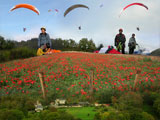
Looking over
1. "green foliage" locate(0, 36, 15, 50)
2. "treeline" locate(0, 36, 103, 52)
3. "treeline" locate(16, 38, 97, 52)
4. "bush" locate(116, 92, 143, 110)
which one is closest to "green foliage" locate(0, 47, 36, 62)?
"green foliage" locate(0, 36, 15, 50)

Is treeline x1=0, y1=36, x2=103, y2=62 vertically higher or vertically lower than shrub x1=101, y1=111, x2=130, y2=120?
higher

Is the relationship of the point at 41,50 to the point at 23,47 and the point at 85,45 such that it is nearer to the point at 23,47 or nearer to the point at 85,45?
the point at 23,47

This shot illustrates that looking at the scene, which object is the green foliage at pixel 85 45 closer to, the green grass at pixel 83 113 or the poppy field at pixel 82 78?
the poppy field at pixel 82 78

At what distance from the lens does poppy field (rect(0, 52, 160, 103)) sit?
816cm

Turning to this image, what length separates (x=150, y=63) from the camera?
45.8 feet

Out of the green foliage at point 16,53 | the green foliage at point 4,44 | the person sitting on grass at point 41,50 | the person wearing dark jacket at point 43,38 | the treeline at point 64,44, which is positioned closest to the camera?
the person wearing dark jacket at point 43,38

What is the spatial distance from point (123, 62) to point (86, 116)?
30.3 ft

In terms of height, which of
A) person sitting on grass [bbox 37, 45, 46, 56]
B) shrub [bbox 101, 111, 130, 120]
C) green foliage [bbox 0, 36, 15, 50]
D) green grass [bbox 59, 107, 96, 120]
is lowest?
green grass [bbox 59, 107, 96, 120]

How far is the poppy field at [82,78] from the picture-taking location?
8164 millimetres

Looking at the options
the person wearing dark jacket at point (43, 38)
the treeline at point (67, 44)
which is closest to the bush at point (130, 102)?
the person wearing dark jacket at point (43, 38)

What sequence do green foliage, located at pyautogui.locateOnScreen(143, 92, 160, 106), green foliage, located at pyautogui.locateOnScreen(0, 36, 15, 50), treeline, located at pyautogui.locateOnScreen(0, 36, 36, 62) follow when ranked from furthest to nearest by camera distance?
green foliage, located at pyautogui.locateOnScreen(0, 36, 15, 50), treeline, located at pyautogui.locateOnScreen(0, 36, 36, 62), green foliage, located at pyautogui.locateOnScreen(143, 92, 160, 106)

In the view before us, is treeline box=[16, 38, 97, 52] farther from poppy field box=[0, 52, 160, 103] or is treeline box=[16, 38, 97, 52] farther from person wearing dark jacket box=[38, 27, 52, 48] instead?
poppy field box=[0, 52, 160, 103]

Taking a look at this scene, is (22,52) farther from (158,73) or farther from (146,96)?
(146,96)

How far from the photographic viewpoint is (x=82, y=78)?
1041cm
